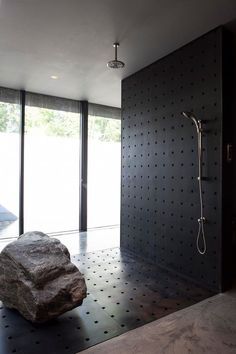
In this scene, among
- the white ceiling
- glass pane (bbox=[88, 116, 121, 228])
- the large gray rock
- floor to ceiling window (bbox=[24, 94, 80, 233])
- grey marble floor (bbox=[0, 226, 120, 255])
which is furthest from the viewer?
glass pane (bbox=[88, 116, 121, 228])

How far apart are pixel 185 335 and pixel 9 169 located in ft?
11.5

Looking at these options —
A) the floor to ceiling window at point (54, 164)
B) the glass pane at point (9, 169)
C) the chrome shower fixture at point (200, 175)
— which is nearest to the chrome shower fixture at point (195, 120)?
the chrome shower fixture at point (200, 175)

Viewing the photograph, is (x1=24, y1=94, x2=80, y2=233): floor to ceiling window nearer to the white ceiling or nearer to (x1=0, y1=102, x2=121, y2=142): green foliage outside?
(x1=0, y1=102, x2=121, y2=142): green foliage outside

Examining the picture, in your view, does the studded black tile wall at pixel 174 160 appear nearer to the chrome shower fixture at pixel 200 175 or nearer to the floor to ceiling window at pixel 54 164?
the chrome shower fixture at pixel 200 175

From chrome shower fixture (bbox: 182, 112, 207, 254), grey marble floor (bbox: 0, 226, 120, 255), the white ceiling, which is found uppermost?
the white ceiling

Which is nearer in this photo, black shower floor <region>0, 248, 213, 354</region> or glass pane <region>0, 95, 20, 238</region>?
black shower floor <region>0, 248, 213, 354</region>

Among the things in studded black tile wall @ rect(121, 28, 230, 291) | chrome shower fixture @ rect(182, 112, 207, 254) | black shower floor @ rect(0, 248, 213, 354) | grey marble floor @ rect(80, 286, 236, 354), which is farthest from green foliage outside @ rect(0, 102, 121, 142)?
grey marble floor @ rect(80, 286, 236, 354)

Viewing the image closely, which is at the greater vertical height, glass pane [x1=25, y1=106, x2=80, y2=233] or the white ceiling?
the white ceiling

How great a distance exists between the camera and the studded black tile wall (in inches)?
95.8

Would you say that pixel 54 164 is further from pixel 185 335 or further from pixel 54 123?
pixel 185 335

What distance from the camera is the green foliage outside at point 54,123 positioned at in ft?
13.6

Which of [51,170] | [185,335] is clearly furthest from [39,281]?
[51,170]

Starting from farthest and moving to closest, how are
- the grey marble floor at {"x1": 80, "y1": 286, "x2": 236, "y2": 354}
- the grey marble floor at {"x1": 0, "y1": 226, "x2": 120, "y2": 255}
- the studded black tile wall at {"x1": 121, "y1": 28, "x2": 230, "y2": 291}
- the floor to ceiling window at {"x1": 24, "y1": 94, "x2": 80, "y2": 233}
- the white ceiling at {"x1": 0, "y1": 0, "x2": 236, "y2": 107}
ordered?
the floor to ceiling window at {"x1": 24, "y1": 94, "x2": 80, "y2": 233}, the grey marble floor at {"x1": 0, "y1": 226, "x2": 120, "y2": 255}, the studded black tile wall at {"x1": 121, "y1": 28, "x2": 230, "y2": 291}, the white ceiling at {"x1": 0, "y1": 0, "x2": 236, "y2": 107}, the grey marble floor at {"x1": 80, "y1": 286, "x2": 236, "y2": 354}

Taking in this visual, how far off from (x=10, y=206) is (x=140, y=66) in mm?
2942
